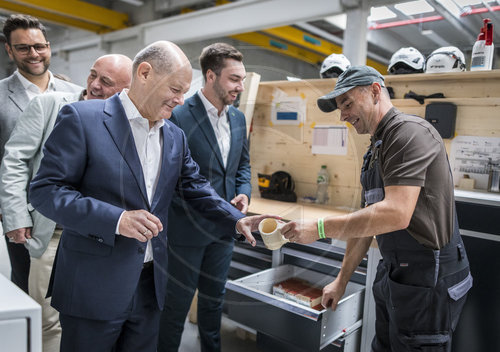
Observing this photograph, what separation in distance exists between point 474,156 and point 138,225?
6.38ft

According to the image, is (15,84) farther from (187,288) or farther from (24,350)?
(24,350)

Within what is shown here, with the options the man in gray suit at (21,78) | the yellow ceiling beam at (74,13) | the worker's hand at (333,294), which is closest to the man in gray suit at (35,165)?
the man in gray suit at (21,78)

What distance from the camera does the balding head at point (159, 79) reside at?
1.15 meters

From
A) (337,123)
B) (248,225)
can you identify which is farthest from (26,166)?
(337,123)

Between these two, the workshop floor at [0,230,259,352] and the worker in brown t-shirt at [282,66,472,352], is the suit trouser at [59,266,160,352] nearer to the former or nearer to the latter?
the worker in brown t-shirt at [282,66,472,352]

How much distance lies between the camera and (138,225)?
1.05 m

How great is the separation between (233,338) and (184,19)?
3.26 metres

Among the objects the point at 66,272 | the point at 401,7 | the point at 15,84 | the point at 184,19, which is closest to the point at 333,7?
the point at 401,7

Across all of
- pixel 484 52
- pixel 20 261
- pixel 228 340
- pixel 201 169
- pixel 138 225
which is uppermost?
pixel 484 52

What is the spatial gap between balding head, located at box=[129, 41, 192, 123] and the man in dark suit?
23.1 inches

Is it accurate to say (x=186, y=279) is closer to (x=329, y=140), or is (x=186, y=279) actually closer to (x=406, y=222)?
(x=406, y=222)

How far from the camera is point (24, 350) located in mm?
746

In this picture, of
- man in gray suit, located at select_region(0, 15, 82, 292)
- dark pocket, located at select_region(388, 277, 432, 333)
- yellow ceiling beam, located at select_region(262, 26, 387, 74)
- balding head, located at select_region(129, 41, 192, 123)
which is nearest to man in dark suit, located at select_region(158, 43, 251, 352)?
balding head, located at select_region(129, 41, 192, 123)

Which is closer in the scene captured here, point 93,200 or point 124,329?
point 93,200
